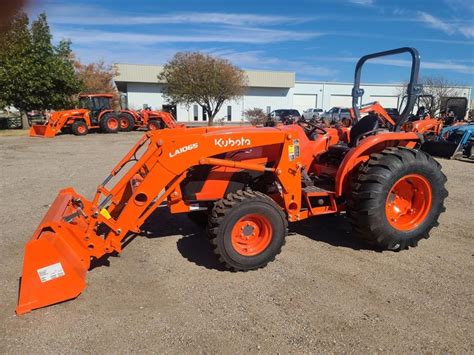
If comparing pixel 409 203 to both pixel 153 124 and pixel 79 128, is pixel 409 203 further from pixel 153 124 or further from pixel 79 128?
pixel 153 124

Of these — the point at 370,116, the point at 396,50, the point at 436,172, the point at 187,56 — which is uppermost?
the point at 187,56

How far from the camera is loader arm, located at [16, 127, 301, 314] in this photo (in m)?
3.22

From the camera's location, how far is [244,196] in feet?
12.6

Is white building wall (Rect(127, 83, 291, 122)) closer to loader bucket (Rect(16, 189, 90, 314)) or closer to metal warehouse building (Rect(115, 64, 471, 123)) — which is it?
metal warehouse building (Rect(115, 64, 471, 123))

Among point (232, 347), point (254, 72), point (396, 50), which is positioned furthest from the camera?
point (254, 72)

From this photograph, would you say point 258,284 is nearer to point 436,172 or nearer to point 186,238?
point 186,238

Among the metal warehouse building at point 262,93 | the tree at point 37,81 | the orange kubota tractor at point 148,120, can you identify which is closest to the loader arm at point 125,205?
the orange kubota tractor at point 148,120

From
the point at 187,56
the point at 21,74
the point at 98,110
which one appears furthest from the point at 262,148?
the point at 187,56

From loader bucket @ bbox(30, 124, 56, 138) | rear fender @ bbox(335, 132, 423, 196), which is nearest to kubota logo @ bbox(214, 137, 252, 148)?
rear fender @ bbox(335, 132, 423, 196)

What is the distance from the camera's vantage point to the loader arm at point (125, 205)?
3221mm

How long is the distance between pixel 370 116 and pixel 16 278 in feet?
14.2

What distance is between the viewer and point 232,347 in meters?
2.80

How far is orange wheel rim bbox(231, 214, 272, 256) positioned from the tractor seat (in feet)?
5.91

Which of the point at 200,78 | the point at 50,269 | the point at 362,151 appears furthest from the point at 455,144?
the point at 200,78
